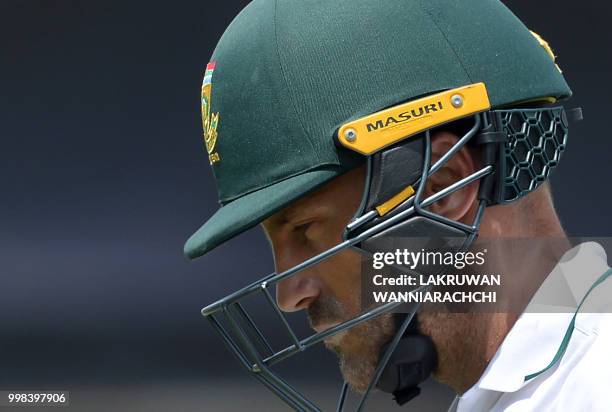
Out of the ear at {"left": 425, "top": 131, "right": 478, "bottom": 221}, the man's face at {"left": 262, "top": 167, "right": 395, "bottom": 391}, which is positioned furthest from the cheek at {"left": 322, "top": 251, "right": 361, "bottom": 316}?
the ear at {"left": 425, "top": 131, "right": 478, "bottom": 221}

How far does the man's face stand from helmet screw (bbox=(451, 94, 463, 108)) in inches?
5.4

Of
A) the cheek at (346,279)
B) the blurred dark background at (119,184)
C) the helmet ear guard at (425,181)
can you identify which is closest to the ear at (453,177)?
the helmet ear guard at (425,181)

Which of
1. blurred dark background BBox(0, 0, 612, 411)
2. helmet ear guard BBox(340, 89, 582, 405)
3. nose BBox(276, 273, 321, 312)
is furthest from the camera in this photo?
blurred dark background BBox(0, 0, 612, 411)

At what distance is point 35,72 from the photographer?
10.0 feet

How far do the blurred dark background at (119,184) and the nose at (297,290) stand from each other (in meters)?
1.69

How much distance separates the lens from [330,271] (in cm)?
127

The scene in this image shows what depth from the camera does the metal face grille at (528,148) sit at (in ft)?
4.01

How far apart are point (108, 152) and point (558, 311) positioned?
205 centimetres

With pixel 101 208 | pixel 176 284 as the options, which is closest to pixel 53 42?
pixel 101 208

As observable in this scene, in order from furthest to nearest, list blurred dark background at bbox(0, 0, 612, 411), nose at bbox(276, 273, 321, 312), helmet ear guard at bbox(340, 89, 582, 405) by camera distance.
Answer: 1. blurred dark background at bbox(0, 0, 612, 411)
2. nose at bbox(276, 273, 321, 312)
3. helmet ear guard at bbox(340, 89, 582, 405)

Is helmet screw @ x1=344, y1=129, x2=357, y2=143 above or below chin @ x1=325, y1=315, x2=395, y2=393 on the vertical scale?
above

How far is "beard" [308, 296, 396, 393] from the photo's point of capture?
50.1 inches

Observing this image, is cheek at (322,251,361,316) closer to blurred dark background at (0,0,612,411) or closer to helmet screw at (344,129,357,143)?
helmet screw at (344,129,357,143)

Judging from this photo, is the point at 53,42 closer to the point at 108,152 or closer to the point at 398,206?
the point at 108,152
